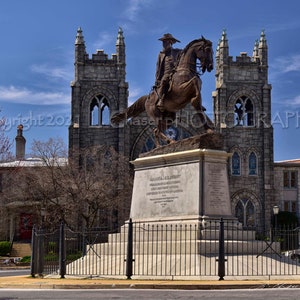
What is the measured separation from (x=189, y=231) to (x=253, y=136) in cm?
4649

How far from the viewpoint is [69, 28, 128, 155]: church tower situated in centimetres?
6356

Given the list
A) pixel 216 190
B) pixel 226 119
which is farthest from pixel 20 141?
pixel 216 190

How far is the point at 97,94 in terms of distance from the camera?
6444 centimetres

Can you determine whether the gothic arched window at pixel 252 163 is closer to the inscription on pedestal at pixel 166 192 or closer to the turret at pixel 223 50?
the turret at pixel 223 50

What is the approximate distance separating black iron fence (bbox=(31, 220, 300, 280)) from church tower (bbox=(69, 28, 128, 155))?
139ft

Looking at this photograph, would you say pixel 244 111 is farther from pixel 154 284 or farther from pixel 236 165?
pixel 154 284

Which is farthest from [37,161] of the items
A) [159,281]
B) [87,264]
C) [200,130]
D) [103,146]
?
[159,281]

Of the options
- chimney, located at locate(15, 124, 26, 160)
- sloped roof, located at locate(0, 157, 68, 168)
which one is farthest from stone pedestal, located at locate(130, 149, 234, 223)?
chimney, located at locate(15, 124, 26, 160)

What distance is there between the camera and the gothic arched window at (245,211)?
6212cm

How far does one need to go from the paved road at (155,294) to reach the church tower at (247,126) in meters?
47.1

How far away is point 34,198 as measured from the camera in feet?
165

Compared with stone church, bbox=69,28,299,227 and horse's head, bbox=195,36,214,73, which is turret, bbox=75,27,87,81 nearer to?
stone church, bbox=69,28,299,227

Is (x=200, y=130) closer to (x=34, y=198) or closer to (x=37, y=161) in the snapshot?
(x=37, y=161)

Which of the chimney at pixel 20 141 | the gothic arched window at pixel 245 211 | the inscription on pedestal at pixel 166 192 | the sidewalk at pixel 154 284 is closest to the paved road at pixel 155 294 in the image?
the sidewalk at pixel 154 284
